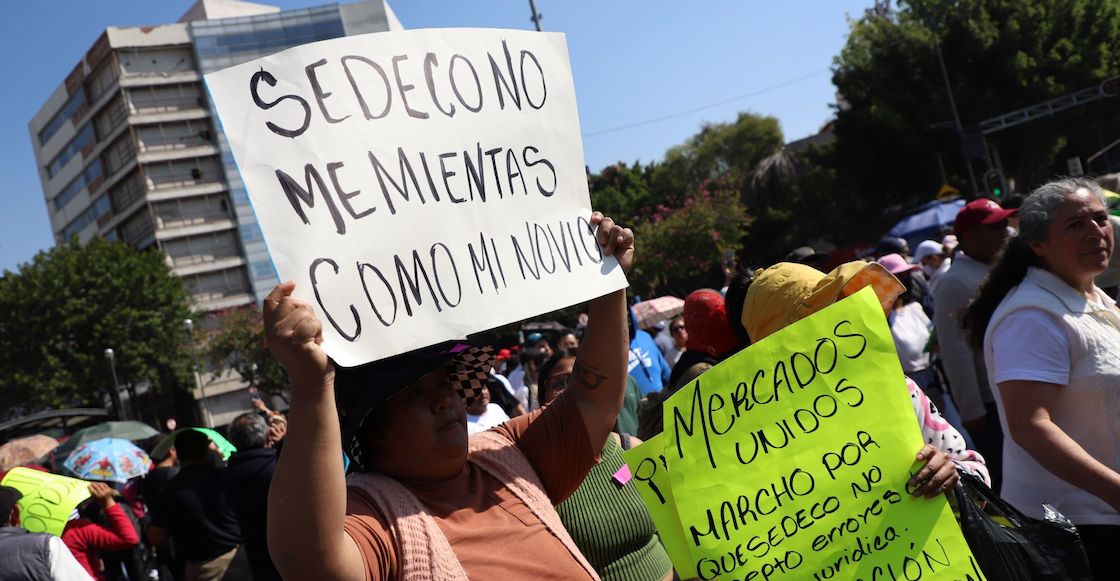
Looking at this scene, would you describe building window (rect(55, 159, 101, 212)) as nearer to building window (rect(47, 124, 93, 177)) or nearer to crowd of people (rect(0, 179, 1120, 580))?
building window (rect(47, 124, 93, 177))

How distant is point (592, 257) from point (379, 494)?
0.81 metres

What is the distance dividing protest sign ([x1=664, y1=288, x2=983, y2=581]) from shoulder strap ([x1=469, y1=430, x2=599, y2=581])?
0.95 ft

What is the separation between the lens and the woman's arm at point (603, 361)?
7.87 ft

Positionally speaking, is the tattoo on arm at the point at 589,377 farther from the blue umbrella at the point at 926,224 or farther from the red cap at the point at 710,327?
the blue umbrella at the point at 926,224

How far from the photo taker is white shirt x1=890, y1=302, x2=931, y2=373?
622 centimetres

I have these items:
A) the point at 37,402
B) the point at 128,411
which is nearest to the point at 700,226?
the point at 37,402

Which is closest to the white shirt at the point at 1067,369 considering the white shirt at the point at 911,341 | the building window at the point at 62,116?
the white shirt at the point at 911,341

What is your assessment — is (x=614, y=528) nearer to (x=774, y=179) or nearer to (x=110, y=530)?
(x=110, y=530)

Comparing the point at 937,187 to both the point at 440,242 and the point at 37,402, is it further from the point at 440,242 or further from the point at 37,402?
the point at 37,402

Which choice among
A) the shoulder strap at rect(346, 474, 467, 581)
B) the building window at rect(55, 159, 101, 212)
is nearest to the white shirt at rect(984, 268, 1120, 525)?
the shoulder strap at rect(346, 474, 467, 581)

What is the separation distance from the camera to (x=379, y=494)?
6.55 ft

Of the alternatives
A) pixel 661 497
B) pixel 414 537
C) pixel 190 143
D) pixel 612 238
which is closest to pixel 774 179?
pixel 190 143

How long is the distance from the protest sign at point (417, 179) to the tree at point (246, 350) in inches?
1828

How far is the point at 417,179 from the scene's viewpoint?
6.86 feet
